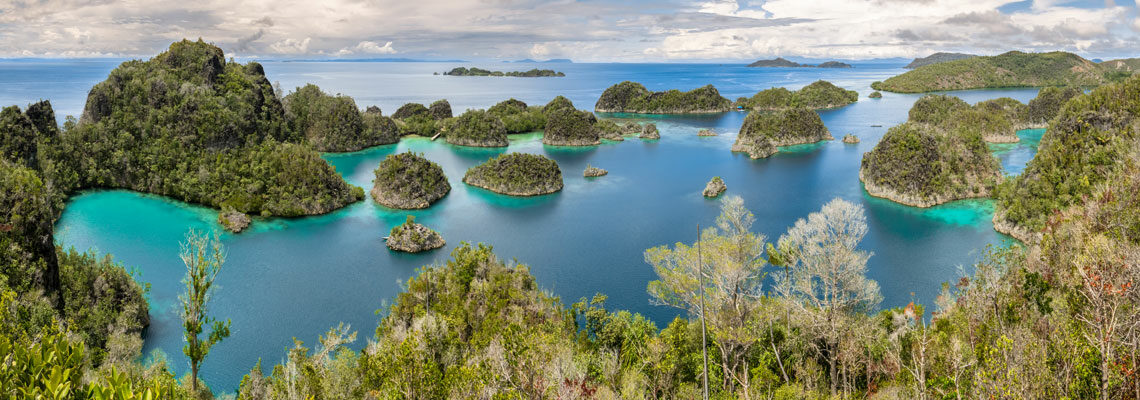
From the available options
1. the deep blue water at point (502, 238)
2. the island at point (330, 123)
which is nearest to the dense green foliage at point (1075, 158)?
the deep blue water at point (502, 238)

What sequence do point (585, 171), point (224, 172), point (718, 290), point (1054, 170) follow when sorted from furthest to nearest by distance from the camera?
1. point (585, 171)
2. point (224, 172)
3. point (1054, 170)
4. point (718, 290)

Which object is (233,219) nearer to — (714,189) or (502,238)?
(502,238)

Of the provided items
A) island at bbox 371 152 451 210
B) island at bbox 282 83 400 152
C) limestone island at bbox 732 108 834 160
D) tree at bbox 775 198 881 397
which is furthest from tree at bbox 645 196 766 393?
island at bbox 282 83 400 152

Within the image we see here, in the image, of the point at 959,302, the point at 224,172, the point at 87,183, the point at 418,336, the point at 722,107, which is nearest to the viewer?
the point at 418,336

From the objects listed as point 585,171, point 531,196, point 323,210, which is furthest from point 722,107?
point 323,210

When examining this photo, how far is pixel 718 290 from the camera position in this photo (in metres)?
30.0

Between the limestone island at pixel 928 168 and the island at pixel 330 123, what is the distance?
80907 mm

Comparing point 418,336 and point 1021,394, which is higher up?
point 1021,394

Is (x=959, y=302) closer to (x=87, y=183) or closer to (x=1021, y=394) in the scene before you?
(x=1021, y=394)

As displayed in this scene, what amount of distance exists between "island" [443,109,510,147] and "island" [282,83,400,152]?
1438cm

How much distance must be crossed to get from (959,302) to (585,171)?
2226 inches

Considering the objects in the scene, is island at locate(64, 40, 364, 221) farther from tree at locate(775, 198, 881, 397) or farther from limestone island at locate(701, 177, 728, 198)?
tree at locate(775, 198, 881, 397)

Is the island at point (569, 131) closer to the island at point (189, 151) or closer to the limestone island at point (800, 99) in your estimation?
the island at point (189, 151)

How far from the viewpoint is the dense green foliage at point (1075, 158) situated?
4872cm
